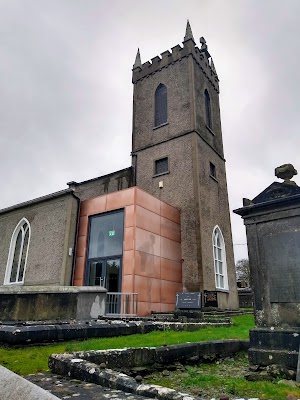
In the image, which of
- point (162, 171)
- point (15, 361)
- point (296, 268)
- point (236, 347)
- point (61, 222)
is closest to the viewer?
point (15, 361)

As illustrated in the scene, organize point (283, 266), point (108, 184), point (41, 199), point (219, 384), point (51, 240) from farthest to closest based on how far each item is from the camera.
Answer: point (108, 184) → point (41, 199) → point (51, 240) → point (283, 266) → point (219, 384)

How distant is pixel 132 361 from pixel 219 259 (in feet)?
52.2

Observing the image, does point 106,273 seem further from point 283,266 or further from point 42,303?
point 283,266

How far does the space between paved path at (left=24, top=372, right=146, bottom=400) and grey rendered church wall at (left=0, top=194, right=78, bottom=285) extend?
44.5 feet

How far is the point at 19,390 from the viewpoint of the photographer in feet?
5.36

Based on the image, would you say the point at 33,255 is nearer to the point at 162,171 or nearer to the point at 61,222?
the point at 61,222

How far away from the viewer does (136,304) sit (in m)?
14.5

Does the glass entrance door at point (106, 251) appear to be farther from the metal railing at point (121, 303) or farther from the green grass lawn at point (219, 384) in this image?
the green grass lawn at point (219, 384)

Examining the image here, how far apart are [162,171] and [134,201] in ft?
17.8

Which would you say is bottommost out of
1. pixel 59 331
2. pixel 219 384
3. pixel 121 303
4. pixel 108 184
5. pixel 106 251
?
pixel 219 384

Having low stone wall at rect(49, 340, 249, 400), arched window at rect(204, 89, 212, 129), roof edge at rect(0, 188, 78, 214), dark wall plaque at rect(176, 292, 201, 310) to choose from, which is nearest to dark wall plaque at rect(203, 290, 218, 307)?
dark wall plaque at rect(176, 292, 201, 310)

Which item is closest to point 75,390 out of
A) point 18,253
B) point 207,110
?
point 18,253

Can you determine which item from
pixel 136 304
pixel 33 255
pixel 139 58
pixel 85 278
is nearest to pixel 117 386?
pixel 136 304

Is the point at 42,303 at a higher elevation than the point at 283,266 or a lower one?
lower
